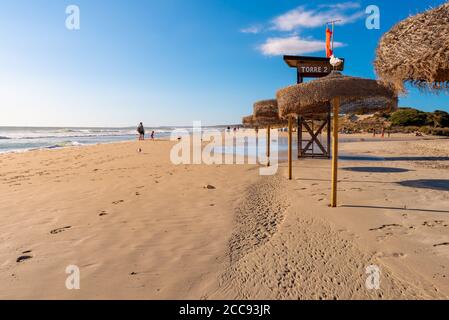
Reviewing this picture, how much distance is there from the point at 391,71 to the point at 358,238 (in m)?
2.32

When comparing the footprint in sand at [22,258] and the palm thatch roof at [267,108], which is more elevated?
the palm thatch roof at [267,108]

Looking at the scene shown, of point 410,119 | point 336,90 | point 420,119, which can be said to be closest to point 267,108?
point 336,90

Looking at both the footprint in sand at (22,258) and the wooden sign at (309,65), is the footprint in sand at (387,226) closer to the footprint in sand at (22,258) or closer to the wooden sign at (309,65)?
the footprint in sand at (22,258)

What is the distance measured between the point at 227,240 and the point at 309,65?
405 inches

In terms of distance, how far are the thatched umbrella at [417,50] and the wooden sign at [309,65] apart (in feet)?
28.6

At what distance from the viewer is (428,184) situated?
6.86 m

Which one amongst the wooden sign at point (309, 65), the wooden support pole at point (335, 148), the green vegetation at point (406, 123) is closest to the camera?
the wooden support pole at point (335, 148)

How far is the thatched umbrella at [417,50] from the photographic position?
2857 mm

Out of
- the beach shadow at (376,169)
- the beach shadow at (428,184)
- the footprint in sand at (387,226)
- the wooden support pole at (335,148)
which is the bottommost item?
the footprint in sand at (387,226)

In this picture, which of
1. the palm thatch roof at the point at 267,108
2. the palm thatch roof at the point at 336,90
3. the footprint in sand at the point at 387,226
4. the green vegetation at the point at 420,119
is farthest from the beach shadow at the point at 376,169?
the green vegetation at the point at 420,119

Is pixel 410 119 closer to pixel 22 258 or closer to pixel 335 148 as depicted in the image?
pixel 335 148

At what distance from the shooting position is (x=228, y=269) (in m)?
3.19
